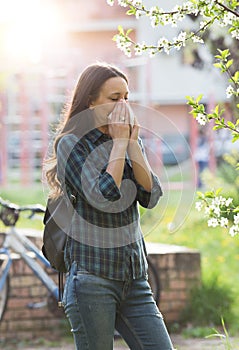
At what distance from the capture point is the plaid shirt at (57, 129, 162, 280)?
3.10 metres

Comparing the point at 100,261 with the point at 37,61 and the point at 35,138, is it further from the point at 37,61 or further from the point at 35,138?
the point at 37,61

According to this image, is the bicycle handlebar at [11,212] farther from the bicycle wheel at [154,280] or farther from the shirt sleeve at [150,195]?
the shirt sleeve at [150,195]

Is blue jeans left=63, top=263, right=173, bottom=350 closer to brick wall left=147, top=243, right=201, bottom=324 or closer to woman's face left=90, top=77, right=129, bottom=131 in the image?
woman's face left=90, top=77, right=129, bottom=131

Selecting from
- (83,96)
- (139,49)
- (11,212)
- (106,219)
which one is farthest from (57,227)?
(11,212)

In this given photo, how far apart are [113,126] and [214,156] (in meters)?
14.6

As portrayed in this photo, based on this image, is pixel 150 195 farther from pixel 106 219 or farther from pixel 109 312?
pixel 109 312

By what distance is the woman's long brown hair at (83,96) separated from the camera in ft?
10.6

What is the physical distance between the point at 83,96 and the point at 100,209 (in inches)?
16.5

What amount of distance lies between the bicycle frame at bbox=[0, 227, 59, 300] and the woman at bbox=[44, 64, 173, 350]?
2844 mm

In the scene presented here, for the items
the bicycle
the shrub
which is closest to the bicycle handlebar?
the bicycle

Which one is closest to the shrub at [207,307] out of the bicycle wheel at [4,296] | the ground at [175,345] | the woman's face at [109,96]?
the ground at [175,345]

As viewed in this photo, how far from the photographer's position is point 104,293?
308 centimetres

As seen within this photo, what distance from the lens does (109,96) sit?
322 centimetres

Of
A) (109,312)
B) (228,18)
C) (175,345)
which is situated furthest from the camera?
(175,345)
